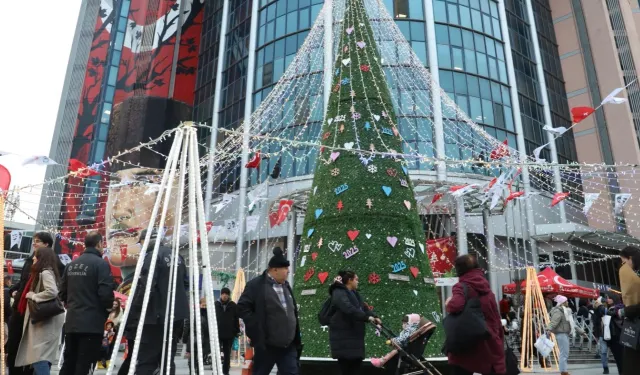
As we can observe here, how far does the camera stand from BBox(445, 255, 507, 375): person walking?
4.08m

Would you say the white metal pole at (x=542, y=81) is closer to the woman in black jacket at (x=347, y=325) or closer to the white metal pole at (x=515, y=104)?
the white metal pole at (x=515, y=104)

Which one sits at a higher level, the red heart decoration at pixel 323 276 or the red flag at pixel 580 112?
the red flag at pixel 580 112

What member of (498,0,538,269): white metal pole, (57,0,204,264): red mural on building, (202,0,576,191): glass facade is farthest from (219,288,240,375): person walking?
(57,0,204,264): red mural on building

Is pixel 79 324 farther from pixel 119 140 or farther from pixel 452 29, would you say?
pixel 119 140

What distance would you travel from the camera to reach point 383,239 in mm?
6820

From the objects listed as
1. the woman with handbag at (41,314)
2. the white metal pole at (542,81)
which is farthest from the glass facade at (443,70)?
the woman with handbag at (41,314)

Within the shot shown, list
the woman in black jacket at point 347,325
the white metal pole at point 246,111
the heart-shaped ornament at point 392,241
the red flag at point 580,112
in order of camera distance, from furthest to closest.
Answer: the white metal pole at point 246,111 < the red flag at point 580,112 < the heart-shaped ornament at point 392,241 < the woman in black jacket at point 347,325

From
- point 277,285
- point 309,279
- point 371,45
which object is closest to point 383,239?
point 309,279

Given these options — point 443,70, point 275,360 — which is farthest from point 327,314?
point 443,70

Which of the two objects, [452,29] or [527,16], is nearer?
[452,29]

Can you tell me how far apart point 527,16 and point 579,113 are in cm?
2630

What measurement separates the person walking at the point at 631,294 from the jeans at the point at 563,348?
5.31m

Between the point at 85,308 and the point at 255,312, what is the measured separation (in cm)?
167

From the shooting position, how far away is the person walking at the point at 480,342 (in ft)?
13.4
